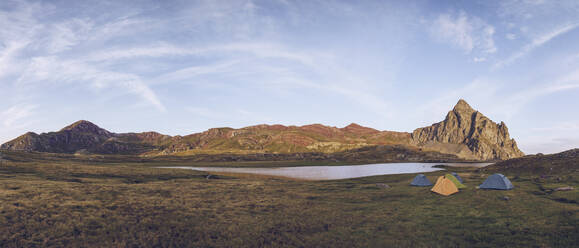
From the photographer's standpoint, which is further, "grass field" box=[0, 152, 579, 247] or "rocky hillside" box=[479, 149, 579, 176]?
"rocky hillside" box=[479, 149, 579, 176]

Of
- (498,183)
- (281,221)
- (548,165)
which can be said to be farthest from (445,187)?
(548,165)

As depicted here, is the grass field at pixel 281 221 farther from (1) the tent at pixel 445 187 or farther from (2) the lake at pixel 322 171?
(2) the lake at pixel 322 171

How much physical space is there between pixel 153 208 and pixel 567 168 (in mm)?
78825

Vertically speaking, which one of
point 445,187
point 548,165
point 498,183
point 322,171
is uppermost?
point 548,165

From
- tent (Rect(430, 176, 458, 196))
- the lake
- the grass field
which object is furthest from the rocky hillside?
the lake

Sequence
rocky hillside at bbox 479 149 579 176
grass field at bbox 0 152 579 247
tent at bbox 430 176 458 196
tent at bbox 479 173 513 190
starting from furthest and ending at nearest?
rocky hillside at bbox 479 149 579 176, tent at bbox 479 173 513 190, tent at bbox 430 176 458 196, grass field at bbox 0 152 579 247

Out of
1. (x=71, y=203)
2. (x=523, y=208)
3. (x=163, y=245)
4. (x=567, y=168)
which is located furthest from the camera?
(x=567, y=168)

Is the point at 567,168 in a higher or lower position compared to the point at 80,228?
higher

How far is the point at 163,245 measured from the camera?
18984mm

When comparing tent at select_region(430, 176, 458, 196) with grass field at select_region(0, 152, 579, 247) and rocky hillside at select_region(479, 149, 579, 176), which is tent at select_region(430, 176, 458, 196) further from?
rocky hillside at select_region(479, 149, 579, 176)

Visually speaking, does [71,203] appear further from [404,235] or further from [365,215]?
[404,235]

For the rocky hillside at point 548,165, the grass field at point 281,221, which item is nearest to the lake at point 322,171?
the rocky hillside at point 548,165

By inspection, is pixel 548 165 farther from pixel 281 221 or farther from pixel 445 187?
pixel 281 221

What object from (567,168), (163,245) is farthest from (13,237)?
(567,168)
